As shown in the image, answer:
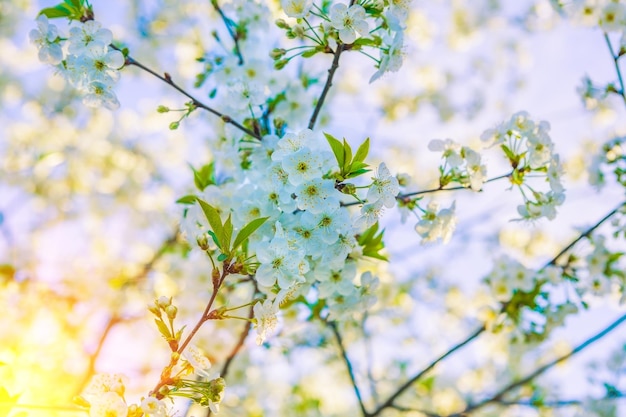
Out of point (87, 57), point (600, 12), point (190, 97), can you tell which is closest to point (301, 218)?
point (190, 97)

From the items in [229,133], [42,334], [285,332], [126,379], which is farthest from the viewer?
[42,334]

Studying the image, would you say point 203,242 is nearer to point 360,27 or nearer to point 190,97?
point 190,97

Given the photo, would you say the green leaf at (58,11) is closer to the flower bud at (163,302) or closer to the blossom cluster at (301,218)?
the blossom cluster at (301,218)

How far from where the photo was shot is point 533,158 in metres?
1.95

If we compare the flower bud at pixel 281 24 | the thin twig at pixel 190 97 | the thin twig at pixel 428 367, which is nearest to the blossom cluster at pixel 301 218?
the thin twig at pixel 190 97

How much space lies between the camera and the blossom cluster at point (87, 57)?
171 centimetres

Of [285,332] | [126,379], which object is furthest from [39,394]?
[126,379]

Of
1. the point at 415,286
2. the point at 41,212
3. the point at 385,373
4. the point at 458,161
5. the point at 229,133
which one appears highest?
the point at 41,212

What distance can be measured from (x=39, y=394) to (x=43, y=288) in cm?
109

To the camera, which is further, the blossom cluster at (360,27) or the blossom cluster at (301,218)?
the blossom cluster at (360,27)

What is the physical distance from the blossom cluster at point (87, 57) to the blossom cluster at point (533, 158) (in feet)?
5.08

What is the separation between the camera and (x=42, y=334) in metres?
5.71

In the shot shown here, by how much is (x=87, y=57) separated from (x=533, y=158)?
173 cm

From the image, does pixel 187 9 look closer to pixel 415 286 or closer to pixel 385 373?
pixel 415 286
